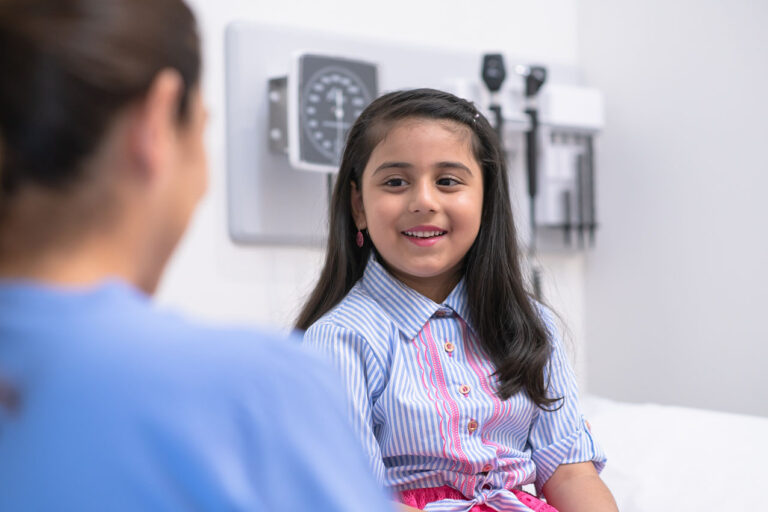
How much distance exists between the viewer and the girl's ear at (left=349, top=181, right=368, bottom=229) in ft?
4.14

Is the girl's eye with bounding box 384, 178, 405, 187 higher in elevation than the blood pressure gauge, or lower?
lower

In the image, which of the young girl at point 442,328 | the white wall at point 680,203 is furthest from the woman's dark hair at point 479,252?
the white wall at point 680,203

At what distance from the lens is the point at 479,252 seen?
1.27 metres

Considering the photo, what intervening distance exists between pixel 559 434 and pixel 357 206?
0.42 metres

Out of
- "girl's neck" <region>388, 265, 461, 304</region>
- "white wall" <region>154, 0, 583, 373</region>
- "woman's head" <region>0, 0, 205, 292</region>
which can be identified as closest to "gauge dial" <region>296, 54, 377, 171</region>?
"white wall" <region>154, 0, 583, 373</region>

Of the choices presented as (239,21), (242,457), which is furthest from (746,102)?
(242,457)

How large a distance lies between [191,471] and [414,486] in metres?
0.73

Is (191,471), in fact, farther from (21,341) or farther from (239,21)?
(239,21)

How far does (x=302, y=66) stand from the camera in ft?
5.65

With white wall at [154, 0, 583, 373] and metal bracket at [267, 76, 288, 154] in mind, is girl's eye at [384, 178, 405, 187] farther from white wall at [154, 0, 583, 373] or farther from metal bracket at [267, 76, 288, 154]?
metal bracket at [267, 76, 288, 154]

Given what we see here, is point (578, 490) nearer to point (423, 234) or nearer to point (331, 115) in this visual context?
point (423, 234)

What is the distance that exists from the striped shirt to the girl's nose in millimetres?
115

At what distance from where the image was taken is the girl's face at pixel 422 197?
1178 millimetres

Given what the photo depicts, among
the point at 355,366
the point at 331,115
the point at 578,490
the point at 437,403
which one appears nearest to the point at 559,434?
the point at 578,490
